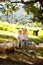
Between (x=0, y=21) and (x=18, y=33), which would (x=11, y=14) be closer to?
(x=0, y=21)

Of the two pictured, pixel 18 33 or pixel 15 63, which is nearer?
pixel 15 63

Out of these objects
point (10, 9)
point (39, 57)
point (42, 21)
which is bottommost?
point (39, 57)

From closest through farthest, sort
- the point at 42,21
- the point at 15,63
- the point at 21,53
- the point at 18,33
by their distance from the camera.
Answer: the point at 15,63 < the point at 21,53 < the point at 18,33 < the point at 42,21

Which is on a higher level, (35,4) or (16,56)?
(35,4)

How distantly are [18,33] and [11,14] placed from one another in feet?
2.14

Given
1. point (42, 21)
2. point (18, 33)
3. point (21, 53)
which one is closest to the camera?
point (21, 53)

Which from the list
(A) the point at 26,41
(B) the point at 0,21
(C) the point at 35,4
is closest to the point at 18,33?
(A) the point at 26,41

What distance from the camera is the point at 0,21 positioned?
3.89 m

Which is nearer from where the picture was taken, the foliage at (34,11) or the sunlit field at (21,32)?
the sunlit field at (21,32)

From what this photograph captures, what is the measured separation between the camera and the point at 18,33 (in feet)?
12.2

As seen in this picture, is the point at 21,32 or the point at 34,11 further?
the point at 34,11

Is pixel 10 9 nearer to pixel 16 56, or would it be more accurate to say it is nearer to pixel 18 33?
pixel 18 33

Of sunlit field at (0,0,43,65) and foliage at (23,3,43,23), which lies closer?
sunlit field at (0,0,43,65)

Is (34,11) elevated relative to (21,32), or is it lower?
elevated
